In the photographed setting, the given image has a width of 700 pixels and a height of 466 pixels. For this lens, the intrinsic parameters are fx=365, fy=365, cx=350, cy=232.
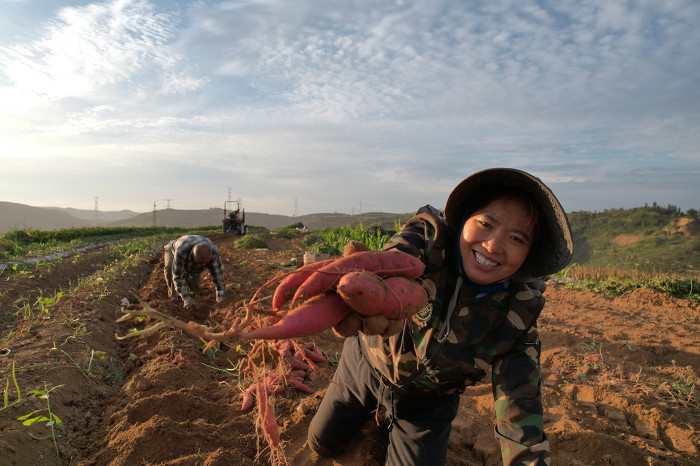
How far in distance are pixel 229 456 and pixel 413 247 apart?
5.00 feet

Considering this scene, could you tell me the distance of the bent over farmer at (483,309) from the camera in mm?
1563

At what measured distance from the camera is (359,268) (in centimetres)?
133

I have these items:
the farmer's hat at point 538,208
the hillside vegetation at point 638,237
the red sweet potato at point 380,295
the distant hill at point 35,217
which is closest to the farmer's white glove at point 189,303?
the farmer's hat at point 538,208

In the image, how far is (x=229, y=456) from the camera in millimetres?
1985

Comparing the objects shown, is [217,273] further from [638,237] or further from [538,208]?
[638,237]

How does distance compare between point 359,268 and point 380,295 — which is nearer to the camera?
point 380,295

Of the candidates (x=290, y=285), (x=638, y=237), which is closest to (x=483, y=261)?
(x=290, y=285)

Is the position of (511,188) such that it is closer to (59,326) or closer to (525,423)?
(525,423)

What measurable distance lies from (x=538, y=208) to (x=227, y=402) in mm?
2439

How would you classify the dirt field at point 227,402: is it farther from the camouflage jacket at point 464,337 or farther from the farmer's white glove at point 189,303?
the camouflage jacket at point 464,337

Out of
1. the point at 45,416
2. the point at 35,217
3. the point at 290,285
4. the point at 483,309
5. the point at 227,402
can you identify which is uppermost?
the point at 35,217

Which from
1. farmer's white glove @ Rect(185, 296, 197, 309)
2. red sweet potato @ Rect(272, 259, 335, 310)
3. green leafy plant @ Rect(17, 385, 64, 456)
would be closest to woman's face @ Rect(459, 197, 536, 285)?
red sweet potato @ Rect(272, 259, 335, 310)

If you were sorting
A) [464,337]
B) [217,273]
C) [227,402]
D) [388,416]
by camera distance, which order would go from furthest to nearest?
[217,273], [227,402], [388,416], [464,337]

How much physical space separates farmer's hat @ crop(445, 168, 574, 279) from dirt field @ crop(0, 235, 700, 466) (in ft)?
4.25
